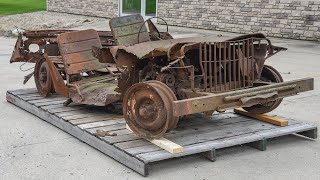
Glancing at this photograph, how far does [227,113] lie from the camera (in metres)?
7.34

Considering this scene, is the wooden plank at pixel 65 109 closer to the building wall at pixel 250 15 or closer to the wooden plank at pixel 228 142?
the wooden plank at pixel 228 142

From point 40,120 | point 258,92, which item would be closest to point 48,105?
point 40,120

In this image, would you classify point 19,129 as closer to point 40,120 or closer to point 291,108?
point 40,120

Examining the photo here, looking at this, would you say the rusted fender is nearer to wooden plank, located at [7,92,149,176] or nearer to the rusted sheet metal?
the rusted sheet metal

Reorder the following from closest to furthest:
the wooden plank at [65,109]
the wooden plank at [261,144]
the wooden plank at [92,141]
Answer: the wooden plank at [92,141], the wooden plank at [261,144], the wooden plank at [65,109]

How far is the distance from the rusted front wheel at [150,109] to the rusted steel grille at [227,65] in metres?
0.65

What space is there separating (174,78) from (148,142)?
0.77 meters

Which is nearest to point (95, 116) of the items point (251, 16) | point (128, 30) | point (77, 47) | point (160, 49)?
point (128, 30)

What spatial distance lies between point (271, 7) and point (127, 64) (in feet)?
41.5

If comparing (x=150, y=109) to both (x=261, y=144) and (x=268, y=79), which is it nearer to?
(x=261, y=144)

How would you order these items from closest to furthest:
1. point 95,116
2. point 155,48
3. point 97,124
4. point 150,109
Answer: point 150,109, point 155,48, point 97,124, point 95,116

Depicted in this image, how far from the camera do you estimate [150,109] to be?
18.5 ft

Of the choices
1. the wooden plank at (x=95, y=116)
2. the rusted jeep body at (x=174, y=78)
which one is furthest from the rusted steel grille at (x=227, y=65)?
the wooden plank at (x=95, y=116)

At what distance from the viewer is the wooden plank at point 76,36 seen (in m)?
7.72
